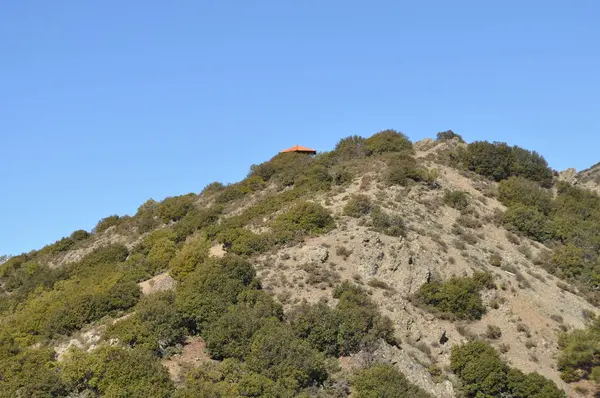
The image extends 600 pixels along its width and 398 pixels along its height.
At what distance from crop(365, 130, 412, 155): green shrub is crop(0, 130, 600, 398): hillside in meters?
3.48

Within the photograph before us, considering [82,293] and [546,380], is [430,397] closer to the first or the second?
[546,380]

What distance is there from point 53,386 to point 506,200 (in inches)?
1435

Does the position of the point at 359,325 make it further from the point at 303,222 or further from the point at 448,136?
the point at 448,136

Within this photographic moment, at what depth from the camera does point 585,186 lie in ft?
202

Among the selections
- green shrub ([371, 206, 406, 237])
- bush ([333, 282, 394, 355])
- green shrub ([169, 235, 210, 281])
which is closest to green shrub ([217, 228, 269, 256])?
green shrub ([169, 235, 210, 281])

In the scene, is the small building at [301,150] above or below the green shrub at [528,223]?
above

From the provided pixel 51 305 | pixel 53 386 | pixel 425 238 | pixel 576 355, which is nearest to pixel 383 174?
pixel 425 238

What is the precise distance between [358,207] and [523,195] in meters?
15.5

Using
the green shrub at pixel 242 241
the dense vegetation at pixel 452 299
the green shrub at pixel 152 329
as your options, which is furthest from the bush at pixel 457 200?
the green shrub at pixel 152 329

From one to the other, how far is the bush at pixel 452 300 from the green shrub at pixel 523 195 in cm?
1634

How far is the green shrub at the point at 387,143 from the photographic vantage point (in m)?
58.3

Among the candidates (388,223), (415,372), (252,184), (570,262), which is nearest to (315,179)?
(252,184)

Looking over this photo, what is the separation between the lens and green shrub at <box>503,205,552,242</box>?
4744 centimetres

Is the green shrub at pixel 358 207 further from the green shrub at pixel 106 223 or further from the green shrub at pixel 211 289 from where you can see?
the green shrub at pixel 106 223
